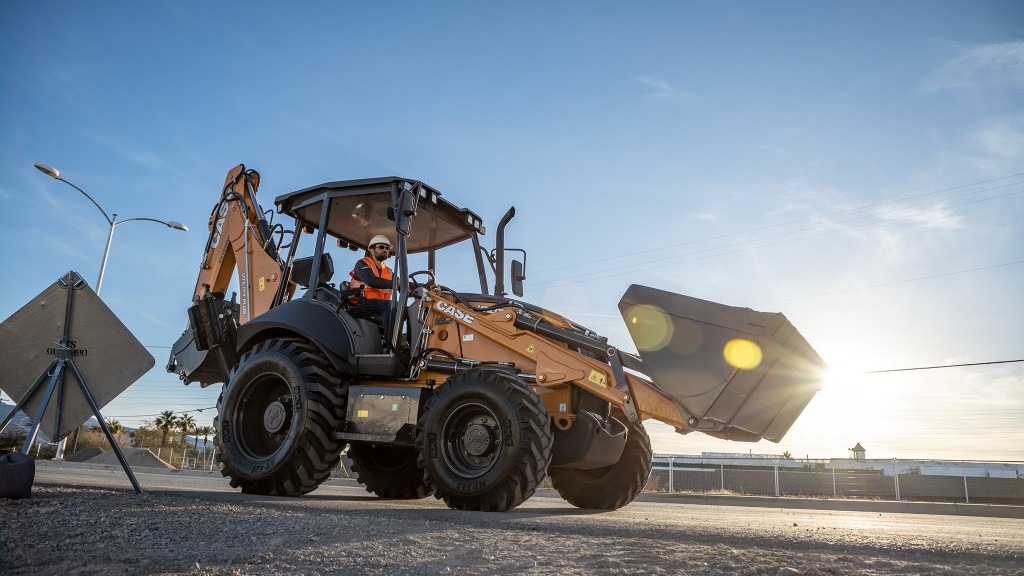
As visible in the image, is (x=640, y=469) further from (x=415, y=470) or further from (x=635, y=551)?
(x=635, y=551)

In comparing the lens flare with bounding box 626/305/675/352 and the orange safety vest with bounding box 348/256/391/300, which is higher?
the orange safety vest with bounding box 348/256/391/300

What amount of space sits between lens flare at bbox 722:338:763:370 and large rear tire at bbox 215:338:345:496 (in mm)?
3607

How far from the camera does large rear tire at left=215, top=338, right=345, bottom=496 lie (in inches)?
269

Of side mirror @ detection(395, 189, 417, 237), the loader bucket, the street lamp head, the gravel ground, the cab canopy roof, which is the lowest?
the gravel ground

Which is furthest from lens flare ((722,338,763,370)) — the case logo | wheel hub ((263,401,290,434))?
wheel hub ((263,401,290,434))

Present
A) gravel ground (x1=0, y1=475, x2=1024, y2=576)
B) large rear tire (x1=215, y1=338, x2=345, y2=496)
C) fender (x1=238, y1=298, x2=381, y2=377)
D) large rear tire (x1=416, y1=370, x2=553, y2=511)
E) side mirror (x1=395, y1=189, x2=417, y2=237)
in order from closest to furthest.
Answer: gravel ground (x1=0, y1=475, x2=1024, y2=576), large rear tire (x1=416, y1=370, x2=553, y2=511), large rear tire (x1=215, y1=338, x2=345, y2=496), side mirror (x1=395, y1=189, x2=417, y2=237), fender (x1=238, y1=298, x2=381, y2=377)

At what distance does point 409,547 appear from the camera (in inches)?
132

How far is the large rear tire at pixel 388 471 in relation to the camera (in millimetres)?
8242

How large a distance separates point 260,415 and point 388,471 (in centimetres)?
156

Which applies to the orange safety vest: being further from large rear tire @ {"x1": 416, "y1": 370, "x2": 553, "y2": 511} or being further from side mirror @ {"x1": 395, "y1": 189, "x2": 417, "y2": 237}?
large rear tire @ {"x1": 416, "y1": 370, "x2": 553, "y2": 511}

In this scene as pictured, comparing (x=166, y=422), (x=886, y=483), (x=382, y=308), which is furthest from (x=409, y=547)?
(x=166, y=422)

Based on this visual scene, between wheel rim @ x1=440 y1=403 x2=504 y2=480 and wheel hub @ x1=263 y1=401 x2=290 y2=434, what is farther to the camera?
wheel hub @ x1=263 y1=401 x2=290 y2=434

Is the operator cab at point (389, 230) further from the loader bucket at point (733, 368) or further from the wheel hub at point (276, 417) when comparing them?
the loader bucket at point (733, 368)

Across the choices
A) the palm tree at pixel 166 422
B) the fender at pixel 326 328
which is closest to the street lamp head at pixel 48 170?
the fender at pixel 326 328
